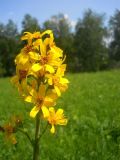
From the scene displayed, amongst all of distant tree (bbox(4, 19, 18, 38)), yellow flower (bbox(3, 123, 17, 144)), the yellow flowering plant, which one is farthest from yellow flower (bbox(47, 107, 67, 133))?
distant tree (bbox(4, 19, 18, 38))

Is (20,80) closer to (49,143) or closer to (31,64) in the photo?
(31,64)

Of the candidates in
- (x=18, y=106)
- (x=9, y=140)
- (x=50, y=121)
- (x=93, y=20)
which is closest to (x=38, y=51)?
(x=50, y=121)

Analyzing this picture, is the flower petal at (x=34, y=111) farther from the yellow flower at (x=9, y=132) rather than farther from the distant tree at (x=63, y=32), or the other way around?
the distant tree at (x=63, y=32)

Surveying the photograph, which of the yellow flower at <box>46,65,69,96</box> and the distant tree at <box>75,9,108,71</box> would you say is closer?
the yellow flower at <box>46,65,69,96</box>

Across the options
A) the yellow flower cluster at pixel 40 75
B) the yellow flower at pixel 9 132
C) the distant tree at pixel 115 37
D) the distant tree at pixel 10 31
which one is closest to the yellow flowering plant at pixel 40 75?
the yellow flower cluster at pixel 40 75

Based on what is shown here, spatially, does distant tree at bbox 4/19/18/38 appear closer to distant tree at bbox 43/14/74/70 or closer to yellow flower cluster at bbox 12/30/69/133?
distant tree at bbox 43/14/74/70

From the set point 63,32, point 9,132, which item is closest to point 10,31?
point 63,32

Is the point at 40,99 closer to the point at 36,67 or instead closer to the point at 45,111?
the point at 45,111
